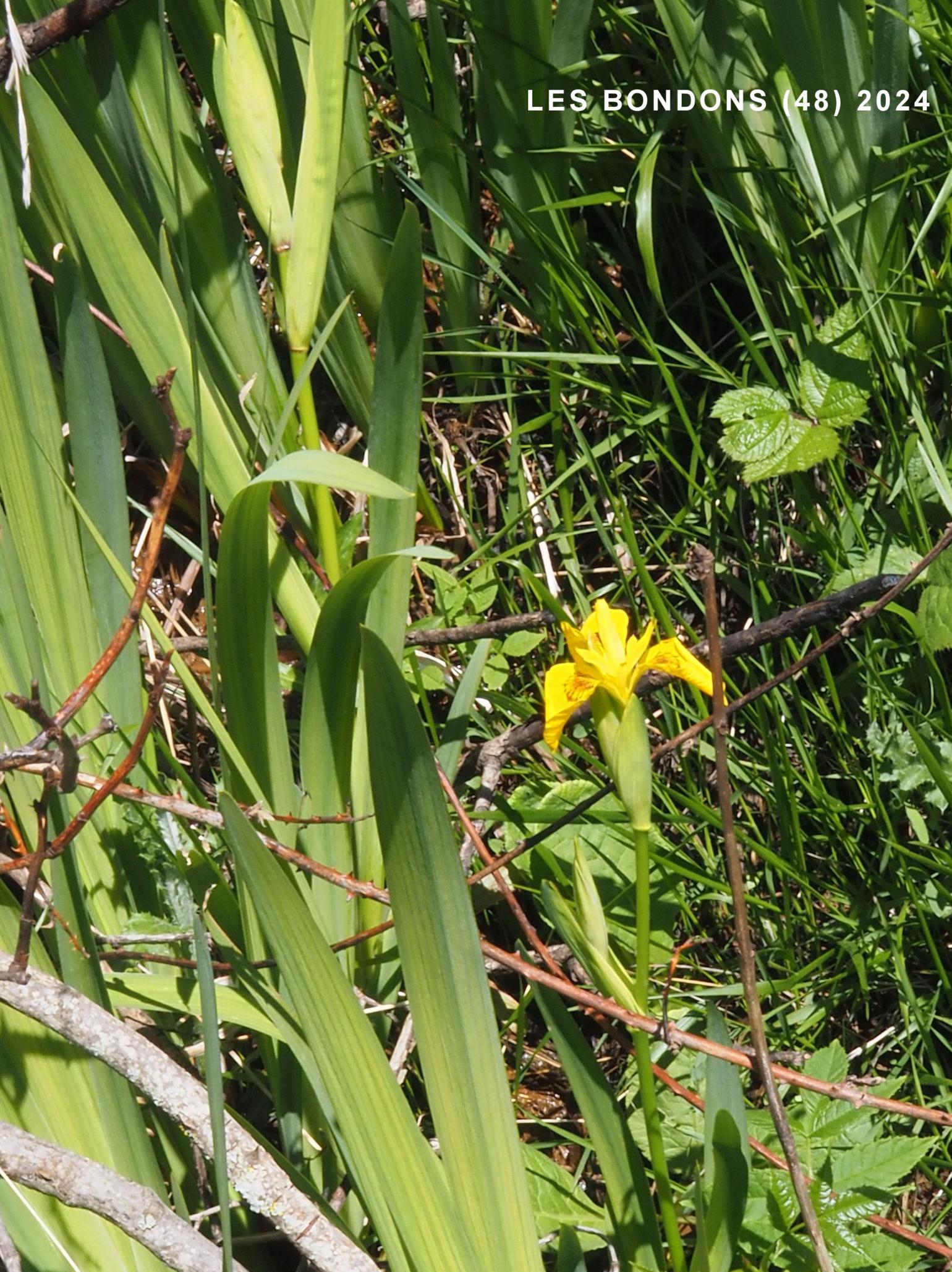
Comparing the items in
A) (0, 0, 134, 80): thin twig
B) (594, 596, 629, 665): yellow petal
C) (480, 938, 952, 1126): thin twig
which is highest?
(0, 0, 134, 80): thin twig

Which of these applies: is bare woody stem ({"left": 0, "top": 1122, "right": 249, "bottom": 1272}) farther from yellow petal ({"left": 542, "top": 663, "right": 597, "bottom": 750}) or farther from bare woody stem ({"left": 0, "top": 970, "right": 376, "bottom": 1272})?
yellow petal ({"left": 542, "top": 663, "right": 597, "bottom": 750})

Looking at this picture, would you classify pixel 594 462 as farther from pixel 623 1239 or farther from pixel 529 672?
Answer: pixel 623 1239

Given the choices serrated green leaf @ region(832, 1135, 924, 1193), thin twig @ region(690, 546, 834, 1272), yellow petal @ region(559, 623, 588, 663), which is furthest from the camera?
serrated green leaf @ region(832, 1135, 924, 1193)

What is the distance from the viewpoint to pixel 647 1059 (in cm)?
96

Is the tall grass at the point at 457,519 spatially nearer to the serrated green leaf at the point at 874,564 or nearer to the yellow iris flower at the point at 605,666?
the serrated green leaf at the point at 874,564

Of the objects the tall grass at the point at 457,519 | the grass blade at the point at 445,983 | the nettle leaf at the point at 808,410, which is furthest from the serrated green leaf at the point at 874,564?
the grass blade at the point at 445,983

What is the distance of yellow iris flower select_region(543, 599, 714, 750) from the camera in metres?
0.90

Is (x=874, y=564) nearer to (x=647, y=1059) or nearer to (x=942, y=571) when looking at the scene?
(x=942, y=571)

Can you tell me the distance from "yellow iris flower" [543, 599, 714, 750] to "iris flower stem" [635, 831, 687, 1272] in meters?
0.12

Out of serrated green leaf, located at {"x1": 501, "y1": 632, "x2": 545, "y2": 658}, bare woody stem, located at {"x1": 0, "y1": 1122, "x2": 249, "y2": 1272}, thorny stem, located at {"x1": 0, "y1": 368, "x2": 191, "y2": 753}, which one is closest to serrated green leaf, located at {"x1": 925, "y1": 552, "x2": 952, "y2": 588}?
serrated green leaf, located at {"x1": 501, "y1": 632, "x2": 545, "y2": 658}

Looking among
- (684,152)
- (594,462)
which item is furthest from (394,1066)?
(684,152)

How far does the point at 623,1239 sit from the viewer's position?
1088 mm

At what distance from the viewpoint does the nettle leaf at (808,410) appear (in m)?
1.42

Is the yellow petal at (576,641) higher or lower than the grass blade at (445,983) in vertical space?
higher
